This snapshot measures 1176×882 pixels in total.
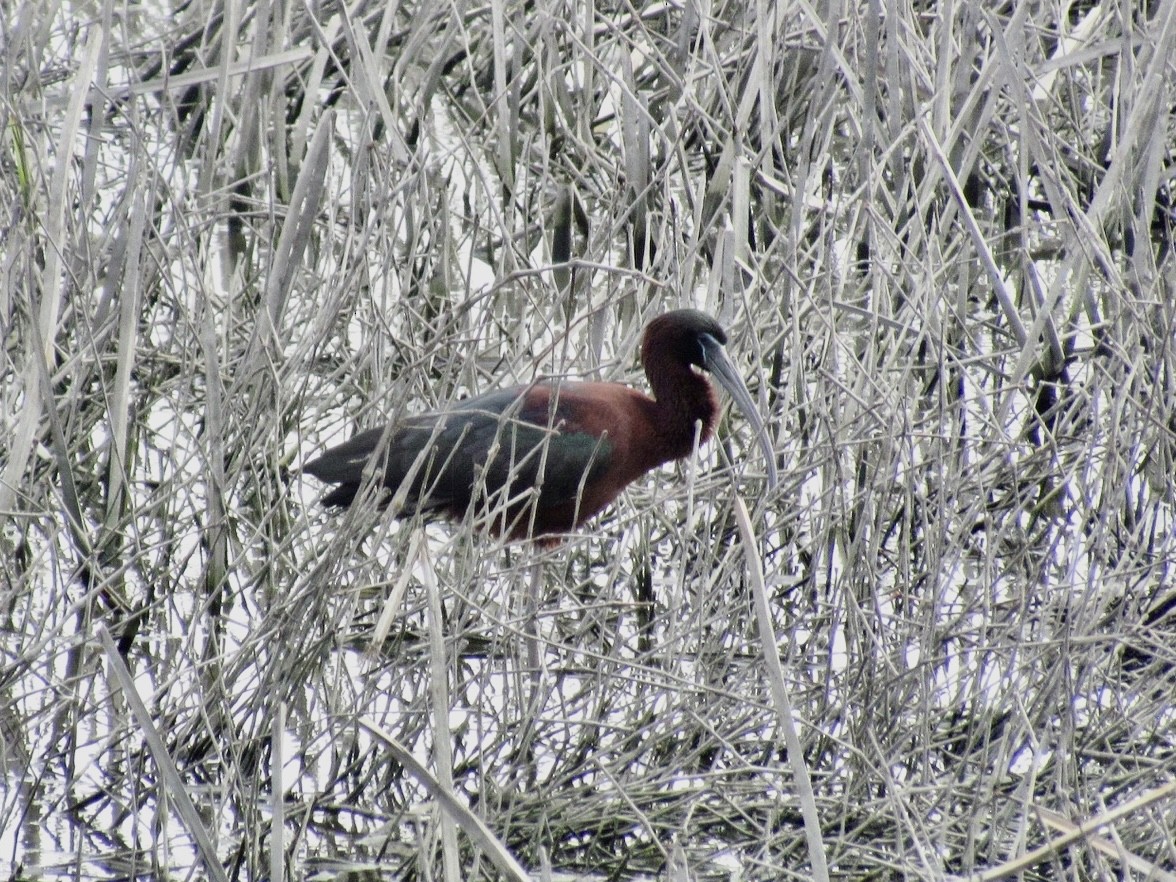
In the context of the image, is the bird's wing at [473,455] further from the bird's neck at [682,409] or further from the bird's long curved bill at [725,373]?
the bird's long curved bill at [725,373]

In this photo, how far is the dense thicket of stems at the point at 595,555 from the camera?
293 centimetres

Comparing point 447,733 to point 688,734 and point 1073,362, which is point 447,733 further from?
point 1073,362

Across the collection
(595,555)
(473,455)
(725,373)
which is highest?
(725,373)

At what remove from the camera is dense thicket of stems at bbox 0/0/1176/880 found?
293cm

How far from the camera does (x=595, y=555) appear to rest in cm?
435

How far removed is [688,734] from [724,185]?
1867 mm

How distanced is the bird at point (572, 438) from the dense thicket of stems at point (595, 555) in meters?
0.10

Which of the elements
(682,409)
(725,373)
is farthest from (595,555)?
(725,373)

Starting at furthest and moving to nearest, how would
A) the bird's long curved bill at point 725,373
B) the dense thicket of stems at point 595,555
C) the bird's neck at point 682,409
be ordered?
the bird's neck at point 682,409 → the bird's long curved bill at point 725,373 → the dense thicket of stems at point 595,555

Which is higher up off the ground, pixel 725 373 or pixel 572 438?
pixel 725 373

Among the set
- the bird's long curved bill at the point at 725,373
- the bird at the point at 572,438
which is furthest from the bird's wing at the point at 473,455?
the bird's long curved bill at the point at 725,373

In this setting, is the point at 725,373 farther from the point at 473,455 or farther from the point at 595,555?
the point at 595,555

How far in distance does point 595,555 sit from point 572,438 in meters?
0.65

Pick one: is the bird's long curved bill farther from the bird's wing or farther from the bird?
the bird's wing
